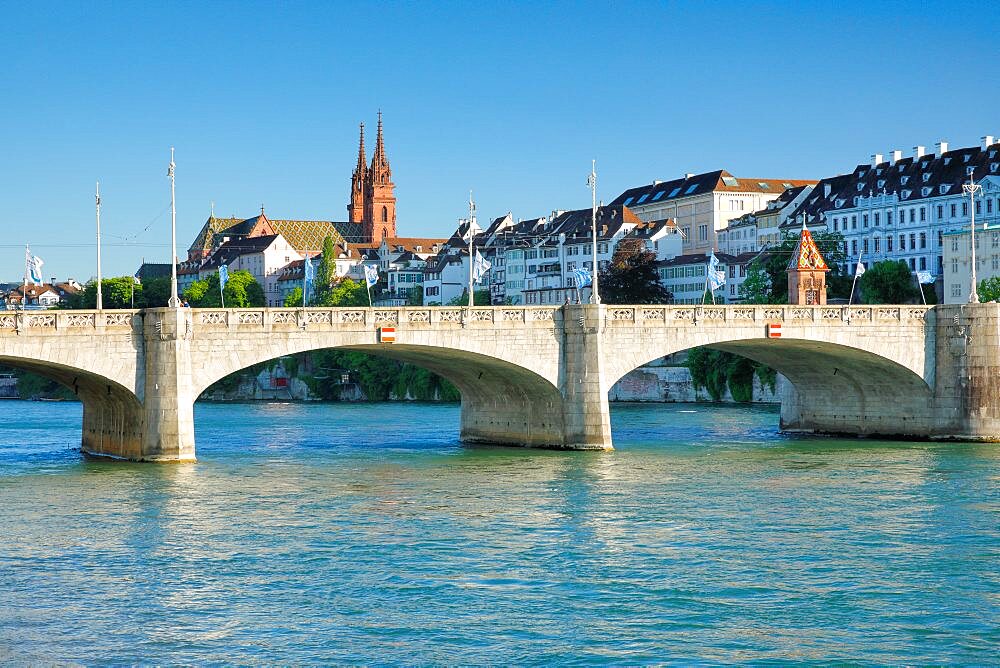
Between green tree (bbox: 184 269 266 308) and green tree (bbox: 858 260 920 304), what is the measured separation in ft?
230

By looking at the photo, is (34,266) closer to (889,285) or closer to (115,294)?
(889,285)

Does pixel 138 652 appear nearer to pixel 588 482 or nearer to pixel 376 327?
pixel 588 482

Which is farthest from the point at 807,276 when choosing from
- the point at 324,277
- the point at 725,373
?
the point at 324,277

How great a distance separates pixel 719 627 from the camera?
2814 centimetres

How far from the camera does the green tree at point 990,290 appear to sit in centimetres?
8746

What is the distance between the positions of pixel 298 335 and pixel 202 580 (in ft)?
69.5

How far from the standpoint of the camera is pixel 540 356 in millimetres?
56125

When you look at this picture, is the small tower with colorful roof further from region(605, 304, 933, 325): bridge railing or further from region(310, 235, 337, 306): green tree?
region(310, 235, 337, 306): green tree

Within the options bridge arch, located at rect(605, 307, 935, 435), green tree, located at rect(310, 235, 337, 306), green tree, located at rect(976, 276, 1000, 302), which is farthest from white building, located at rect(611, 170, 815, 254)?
bridge arch, located at rect(605, 307, 935, 435)

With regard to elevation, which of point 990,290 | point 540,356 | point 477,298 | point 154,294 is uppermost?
point 154,294

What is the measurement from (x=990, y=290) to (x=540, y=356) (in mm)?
42146

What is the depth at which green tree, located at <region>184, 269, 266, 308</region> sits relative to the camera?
15838 cm

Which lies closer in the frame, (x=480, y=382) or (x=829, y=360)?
(x=480, y=382)

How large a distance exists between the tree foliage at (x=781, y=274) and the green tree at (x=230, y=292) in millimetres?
59375
